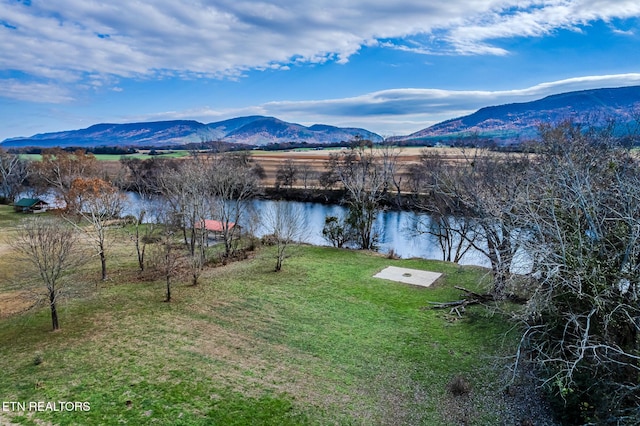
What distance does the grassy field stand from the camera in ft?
31.9

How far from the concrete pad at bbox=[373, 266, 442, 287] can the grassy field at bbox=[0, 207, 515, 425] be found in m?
0.80

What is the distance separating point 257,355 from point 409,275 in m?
11.2

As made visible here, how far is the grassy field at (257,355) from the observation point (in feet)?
31.9

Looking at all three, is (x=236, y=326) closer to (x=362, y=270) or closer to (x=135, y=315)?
(x=135, y=315)

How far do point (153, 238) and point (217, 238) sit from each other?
21.1 feet

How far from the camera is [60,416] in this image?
915 cm

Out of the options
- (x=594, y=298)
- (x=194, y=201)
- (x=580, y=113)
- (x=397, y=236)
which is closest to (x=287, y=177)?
(x=397, y=236)

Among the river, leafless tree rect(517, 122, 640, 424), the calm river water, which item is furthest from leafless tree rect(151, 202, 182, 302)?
leafless tree rect(517, 122, 640, 424)

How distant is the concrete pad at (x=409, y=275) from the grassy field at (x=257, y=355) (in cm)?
80

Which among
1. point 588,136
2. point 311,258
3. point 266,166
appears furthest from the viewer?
point 266,166

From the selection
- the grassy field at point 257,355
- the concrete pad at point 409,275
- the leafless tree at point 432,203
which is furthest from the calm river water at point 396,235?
the grassy field at point 257,355

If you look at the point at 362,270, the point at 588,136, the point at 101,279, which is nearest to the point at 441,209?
the point at 362,270

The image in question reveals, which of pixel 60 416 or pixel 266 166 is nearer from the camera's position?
pixel 60 416

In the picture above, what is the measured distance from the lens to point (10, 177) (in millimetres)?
53125
